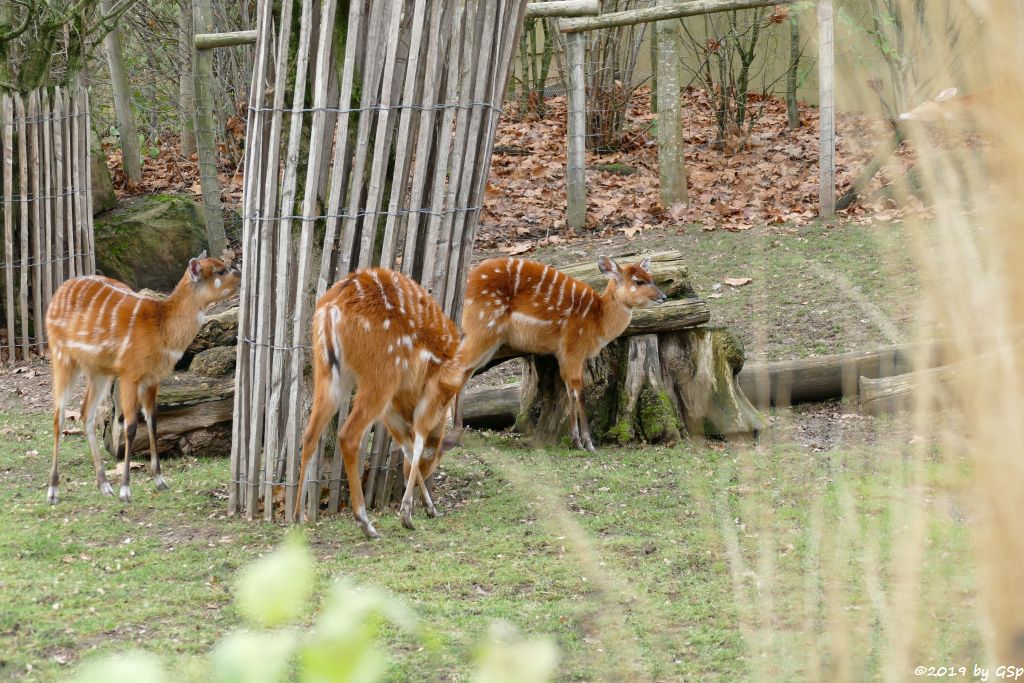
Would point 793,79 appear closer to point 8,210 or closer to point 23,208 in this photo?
point 23,208

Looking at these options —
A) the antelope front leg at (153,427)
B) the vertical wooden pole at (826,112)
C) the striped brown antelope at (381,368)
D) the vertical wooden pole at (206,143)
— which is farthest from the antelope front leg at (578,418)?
the vertical wooden pole at (206,143)

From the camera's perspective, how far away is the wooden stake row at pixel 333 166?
4.73 metres

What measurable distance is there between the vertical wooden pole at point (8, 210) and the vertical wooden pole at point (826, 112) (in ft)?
21.7

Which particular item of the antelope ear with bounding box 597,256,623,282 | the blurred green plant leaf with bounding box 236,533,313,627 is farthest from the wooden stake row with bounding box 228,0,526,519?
the blurred green plant leaf with bounding box 236,533,313,627

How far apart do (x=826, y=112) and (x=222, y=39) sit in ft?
17.8

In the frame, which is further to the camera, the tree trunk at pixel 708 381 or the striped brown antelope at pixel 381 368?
the tree trunk at pixel 708 381

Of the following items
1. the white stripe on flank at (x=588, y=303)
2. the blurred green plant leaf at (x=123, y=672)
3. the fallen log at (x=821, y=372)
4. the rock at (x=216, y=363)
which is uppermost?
the blurred green plant leaf at (x=123, y=672)

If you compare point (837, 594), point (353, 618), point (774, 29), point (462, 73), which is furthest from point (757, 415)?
point (774, 29)

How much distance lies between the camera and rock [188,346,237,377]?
652 cm

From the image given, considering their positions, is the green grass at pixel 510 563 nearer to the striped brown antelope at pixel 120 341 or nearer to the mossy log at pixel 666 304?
the striped brown antelope at pixel 120 341

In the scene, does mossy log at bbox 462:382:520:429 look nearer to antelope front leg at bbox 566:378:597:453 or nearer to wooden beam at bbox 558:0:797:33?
antelope front leg at bbox 566:378:597:453

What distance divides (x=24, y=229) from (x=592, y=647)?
718 cm

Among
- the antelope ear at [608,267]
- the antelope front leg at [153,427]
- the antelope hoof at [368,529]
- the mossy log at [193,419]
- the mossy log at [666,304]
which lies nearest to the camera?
the antelope hoof at [368,529]

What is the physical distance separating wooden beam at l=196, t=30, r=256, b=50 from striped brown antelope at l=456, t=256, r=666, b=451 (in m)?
3.90
